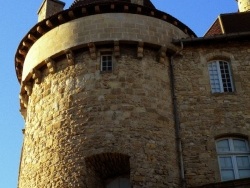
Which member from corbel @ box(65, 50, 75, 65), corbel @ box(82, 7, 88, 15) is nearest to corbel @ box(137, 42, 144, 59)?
corbel @ box(65, 50, 75, 65)

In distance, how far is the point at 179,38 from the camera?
14242 mm

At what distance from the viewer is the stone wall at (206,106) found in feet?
38.7

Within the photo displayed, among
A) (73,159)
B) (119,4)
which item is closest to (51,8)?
(119,4)

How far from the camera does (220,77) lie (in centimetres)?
1358

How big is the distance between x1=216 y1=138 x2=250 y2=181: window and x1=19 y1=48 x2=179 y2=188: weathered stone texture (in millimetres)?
1317

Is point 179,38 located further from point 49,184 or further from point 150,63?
point 49,184

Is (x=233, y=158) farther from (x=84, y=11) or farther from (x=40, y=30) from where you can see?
(x=40, y=30)

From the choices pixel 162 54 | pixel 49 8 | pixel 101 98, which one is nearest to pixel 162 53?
pixel 162 54

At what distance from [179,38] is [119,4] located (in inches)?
87.1

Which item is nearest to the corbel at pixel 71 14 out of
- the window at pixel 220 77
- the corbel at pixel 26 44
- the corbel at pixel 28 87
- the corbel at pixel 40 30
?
the corbel at pixel 40 30

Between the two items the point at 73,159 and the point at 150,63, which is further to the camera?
the point at 150,63

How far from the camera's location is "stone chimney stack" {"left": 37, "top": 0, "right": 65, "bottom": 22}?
15414mm

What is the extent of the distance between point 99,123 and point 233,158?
149 inches

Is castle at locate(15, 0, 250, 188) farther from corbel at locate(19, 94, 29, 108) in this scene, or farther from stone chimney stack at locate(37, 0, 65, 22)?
stone chimney stack at locate(37, 0, 65, 22)
